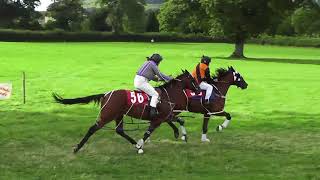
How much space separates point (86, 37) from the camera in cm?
10594

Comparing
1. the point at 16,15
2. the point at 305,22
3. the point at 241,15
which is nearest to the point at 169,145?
the point at 241,15

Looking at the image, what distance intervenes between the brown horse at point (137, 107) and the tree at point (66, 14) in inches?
4350

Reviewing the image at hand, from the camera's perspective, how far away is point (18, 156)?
1217 centimetres

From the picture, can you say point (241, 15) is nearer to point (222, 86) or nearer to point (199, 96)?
point (222, 86)

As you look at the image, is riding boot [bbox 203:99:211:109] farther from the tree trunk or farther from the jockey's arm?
the tree trunk

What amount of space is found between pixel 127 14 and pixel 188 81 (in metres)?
109

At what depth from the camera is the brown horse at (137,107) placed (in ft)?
40.0

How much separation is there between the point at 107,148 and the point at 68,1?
115 meters

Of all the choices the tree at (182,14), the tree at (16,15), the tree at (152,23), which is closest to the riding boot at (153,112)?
the tree at (182,14)

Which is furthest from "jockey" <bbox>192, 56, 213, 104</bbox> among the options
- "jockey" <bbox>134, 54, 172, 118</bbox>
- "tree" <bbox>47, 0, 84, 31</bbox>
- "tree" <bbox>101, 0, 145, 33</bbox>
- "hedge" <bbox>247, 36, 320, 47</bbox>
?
"tree" <bbox>47, 0, 84, 31</bbox>

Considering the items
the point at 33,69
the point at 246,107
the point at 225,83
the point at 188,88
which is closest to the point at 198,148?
the point at 188,88

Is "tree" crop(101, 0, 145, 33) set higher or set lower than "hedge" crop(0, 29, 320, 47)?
higher

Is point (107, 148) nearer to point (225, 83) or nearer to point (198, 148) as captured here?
point (198, 148)

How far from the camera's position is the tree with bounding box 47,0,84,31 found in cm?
12312
